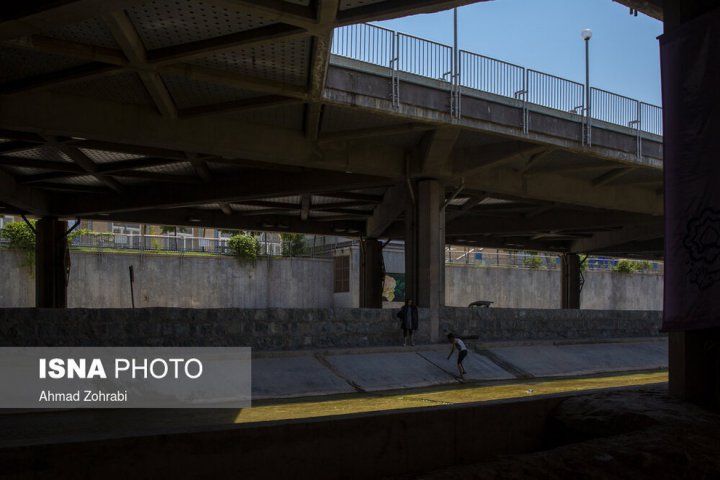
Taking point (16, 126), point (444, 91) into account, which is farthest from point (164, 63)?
point (444, 91)

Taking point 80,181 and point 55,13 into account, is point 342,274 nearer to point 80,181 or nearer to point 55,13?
point 80,181

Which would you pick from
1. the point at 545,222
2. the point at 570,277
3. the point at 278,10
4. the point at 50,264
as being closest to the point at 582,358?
the point at 545,222

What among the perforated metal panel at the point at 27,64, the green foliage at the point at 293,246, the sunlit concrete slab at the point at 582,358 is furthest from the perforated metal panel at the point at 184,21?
the green foliage at the point at 293,246

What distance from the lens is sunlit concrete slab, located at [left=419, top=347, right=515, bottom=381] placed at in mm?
22219

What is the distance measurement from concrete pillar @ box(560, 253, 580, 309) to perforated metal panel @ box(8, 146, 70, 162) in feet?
120

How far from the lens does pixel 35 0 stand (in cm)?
1140

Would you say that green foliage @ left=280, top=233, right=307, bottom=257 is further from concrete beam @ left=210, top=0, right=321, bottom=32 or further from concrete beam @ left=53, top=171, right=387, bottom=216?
concrete beam @ left=210, top=0, right=321, bottom=32

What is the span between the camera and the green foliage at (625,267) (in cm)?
6618

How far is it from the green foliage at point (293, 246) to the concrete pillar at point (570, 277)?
19.6m

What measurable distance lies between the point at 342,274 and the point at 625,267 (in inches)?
1138

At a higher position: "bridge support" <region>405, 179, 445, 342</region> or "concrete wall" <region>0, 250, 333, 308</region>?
"bridge support" <region>405, 179, 445, 342</region>

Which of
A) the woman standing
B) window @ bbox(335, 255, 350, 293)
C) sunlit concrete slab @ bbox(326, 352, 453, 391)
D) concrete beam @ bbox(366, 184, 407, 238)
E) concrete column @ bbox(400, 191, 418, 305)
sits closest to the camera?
sunlit concrete slab @ bbox(326, 352, 453, 391)

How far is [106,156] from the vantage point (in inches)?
985

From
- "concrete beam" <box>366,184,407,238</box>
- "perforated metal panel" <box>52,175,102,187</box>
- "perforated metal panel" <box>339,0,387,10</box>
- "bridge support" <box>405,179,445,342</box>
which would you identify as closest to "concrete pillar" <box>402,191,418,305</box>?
"bridge support" <box>405,179,445,342</box>
